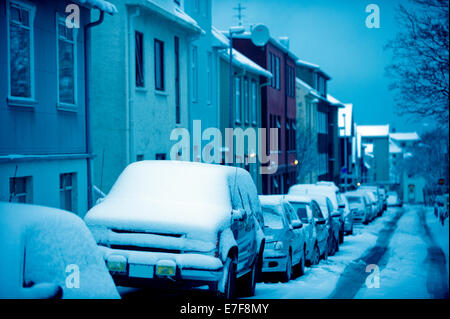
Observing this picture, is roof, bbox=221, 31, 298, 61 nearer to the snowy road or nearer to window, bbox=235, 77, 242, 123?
window, bbox=235, 77, 242, 123

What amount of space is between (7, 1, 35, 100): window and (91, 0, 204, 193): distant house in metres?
5.39

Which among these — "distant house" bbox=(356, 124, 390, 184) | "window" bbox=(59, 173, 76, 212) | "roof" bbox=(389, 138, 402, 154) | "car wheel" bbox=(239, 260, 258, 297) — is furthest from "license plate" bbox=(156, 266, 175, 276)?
"roof" bbox=(389, 138, 402, 154)

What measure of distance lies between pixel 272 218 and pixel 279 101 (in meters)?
28.3

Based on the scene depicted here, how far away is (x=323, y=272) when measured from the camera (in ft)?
51.7

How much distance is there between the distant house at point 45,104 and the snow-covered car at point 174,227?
3.96 m

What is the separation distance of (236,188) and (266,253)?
3.31 meters

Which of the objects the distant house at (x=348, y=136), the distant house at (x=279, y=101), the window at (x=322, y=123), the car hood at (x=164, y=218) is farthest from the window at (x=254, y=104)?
the car hood at (x=164, y=218)

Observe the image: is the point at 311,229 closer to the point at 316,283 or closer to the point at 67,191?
the point at 316,283

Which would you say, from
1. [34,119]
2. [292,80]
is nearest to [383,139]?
[292,80]

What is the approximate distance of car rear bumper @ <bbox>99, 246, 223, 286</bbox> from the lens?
8.33m

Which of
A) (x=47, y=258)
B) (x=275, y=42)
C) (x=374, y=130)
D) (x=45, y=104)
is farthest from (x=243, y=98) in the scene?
(x=374, y=130)

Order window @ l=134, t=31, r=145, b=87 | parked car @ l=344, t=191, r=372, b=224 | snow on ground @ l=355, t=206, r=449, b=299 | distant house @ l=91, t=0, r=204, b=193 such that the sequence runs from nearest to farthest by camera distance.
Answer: snow on ground @ l=355, t=206, r=449, b=299 < distant house @ l=91, t=0, r=204, b=193 < window @ l=134, t=31, r=145, b=87 < parked car @ l=344, t=191, r=372, b=224

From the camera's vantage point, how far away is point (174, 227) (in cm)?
853
